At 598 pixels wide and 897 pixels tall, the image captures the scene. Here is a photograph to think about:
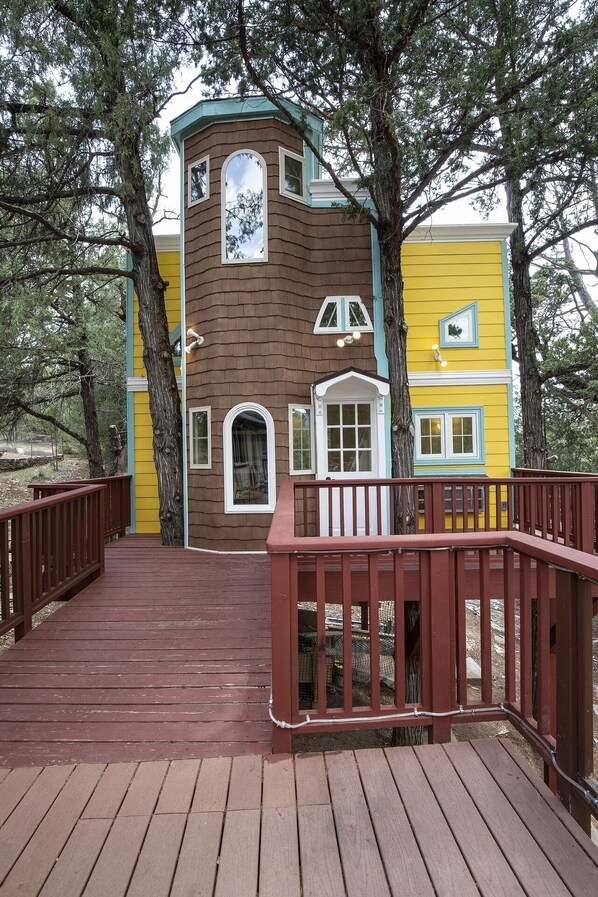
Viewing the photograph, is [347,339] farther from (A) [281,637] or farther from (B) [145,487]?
(A) [281,637]

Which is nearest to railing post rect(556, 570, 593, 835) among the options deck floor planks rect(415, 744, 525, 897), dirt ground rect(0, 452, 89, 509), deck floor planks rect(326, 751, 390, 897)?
deck floor planks rect(415, 744, 525, 897)

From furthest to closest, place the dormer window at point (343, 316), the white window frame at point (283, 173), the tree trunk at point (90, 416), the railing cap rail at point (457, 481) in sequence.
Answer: the tree trunk at point (90, 416)
the dormer window at point (343, 316)
the white window frame at point (283, 173)
the railing cap rail at point (457, 481)

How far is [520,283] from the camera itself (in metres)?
8.68

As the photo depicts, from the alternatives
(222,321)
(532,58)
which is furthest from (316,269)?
(532,58)

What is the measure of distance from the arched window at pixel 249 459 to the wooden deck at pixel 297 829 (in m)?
4.16

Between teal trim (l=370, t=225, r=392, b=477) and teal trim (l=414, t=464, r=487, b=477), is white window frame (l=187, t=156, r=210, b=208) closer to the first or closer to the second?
teal trim (l=370, t=225, r=392, b=477)

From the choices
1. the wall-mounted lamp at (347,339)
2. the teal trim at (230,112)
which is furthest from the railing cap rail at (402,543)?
the teal trim at (230,112)

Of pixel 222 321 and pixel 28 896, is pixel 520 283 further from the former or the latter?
pixel 28 896

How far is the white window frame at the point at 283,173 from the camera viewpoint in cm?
604

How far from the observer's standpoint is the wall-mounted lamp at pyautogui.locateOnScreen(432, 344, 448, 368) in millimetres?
6965

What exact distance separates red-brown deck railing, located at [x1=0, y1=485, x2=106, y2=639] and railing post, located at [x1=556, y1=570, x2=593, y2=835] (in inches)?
121

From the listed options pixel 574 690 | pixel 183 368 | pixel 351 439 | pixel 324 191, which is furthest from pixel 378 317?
pixel 574 690

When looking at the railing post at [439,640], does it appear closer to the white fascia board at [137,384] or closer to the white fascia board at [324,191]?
the white fascia board at [324,191]

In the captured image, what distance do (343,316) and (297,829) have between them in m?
6.03
